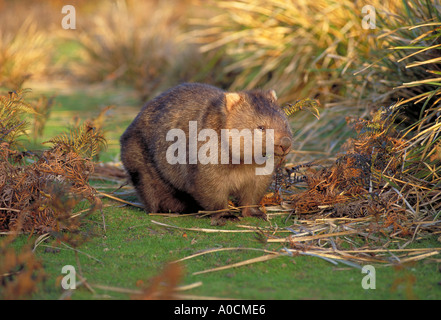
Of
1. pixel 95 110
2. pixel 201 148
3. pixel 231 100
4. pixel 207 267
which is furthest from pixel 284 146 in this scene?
pixel 95 110

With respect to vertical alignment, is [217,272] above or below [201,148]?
below

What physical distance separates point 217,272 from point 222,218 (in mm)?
1124

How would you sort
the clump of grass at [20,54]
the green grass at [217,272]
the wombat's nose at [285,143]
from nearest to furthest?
the green grass at [217,272], the wombat's nose at [285,143], the clump of grass at [20,54]

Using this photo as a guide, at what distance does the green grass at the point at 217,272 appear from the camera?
336 cm

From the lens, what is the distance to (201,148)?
4828 millimetres

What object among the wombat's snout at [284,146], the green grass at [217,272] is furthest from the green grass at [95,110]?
the wombat's snout at [284,146]

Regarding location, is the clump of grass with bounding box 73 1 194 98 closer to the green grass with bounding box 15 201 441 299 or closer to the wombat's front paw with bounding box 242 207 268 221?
the wombat's front paw with bounding box 242 207 268 221

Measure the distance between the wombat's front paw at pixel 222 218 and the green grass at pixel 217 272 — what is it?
9.6 inches

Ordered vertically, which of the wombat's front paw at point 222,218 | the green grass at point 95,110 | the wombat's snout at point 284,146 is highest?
the green grass at point 95,110

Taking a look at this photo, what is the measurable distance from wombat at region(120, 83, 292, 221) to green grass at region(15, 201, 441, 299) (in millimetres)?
533

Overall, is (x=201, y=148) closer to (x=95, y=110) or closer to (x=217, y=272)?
(x=217, y=272)

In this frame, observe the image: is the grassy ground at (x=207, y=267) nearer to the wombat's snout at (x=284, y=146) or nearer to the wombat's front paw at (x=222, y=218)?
the wombat's front paw at (x=222, y=218)

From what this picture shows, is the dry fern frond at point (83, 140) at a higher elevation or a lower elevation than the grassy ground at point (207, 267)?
higher

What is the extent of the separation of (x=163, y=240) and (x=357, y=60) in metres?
3.77
